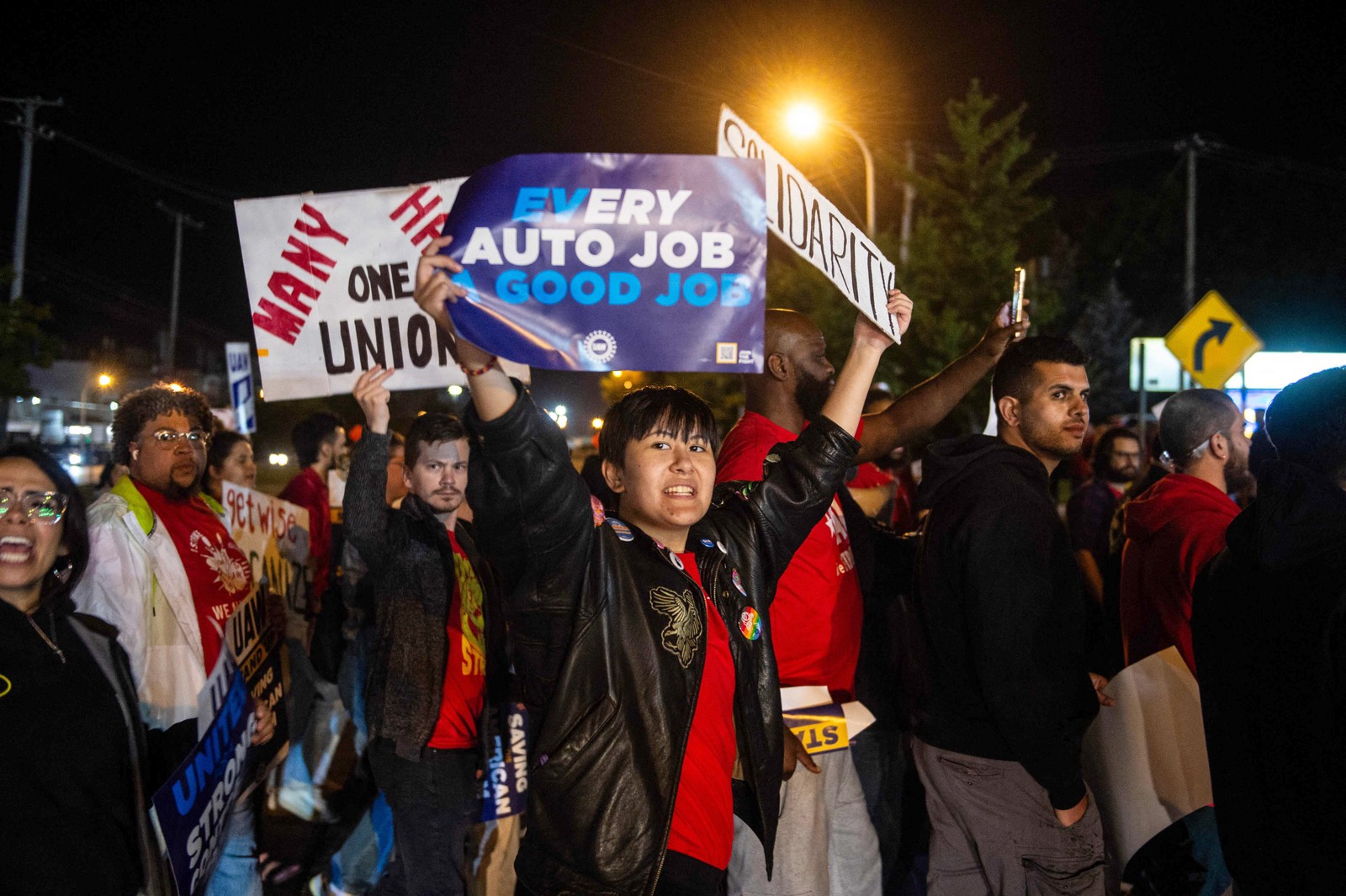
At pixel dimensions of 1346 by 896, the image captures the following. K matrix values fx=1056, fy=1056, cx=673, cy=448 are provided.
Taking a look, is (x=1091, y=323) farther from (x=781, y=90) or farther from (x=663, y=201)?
(x=663, y=201)

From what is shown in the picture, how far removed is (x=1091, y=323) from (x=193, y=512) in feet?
120

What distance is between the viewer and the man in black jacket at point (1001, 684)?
328cm

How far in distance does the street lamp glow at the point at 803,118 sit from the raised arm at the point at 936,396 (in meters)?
12.0

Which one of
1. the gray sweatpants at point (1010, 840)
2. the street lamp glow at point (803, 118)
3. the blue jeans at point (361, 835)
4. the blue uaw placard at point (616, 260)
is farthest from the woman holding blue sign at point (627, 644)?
the street lamp glow at point (803, 118)

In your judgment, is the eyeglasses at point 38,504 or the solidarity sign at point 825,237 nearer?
the eyeglasses at point 38,504

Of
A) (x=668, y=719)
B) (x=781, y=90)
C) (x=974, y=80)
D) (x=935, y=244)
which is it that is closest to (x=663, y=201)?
(x=668, y=719)

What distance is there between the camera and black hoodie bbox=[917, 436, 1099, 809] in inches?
129

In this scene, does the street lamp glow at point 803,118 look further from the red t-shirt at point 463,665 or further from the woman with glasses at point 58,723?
the woman with glasses at point 58,723

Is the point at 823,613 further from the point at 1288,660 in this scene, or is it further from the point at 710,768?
the point at 1288,660

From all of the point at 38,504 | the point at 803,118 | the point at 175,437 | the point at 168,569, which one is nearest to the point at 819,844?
the point at 168,569

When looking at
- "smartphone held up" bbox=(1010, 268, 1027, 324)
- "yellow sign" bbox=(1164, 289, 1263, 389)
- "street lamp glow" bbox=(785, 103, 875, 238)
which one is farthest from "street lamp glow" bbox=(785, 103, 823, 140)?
"smartphone held up" bbox=(1010, 268, 1027, 324)

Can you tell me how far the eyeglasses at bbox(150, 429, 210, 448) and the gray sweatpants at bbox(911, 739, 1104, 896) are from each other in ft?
10.2

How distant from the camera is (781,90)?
66.8ft

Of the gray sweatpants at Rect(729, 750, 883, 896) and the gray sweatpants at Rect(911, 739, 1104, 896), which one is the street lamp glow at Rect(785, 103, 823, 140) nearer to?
the gray sweatpants at Rect(729, 750, 883, 896)
